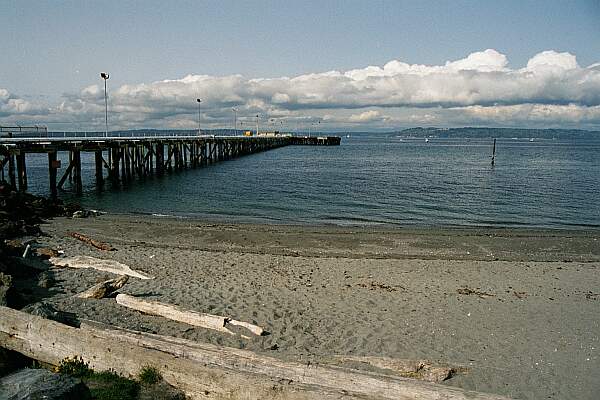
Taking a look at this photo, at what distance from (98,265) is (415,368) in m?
7.68

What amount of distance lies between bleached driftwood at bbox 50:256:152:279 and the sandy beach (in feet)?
0.76

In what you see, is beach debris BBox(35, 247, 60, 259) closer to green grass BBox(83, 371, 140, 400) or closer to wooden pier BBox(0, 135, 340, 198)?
green grass BBox(83, 371, 140, 400)

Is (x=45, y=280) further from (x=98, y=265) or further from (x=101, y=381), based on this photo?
(x=101, y=381)

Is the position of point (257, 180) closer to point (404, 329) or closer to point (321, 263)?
point (321, 263)

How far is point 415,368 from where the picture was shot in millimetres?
6324

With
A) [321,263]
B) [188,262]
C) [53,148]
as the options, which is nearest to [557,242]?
[321,263]

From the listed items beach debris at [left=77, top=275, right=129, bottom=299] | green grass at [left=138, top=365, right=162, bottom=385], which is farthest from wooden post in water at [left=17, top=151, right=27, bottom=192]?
green grass at [left=138, top=365, right=162, bottom=385]

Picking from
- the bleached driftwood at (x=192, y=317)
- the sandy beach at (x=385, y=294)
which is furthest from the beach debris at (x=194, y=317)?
the sandy beach at (x=385, y=294)

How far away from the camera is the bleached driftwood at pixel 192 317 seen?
7703 millimetres

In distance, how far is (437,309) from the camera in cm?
956

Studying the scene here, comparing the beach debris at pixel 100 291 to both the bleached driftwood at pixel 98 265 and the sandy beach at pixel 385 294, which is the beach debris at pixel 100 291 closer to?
the sandy beach at pixel 385 294

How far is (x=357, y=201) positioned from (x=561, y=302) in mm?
18427

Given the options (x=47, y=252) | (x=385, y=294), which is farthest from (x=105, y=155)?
(x=385, y=294)

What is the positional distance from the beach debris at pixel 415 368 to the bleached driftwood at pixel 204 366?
5.22ft
